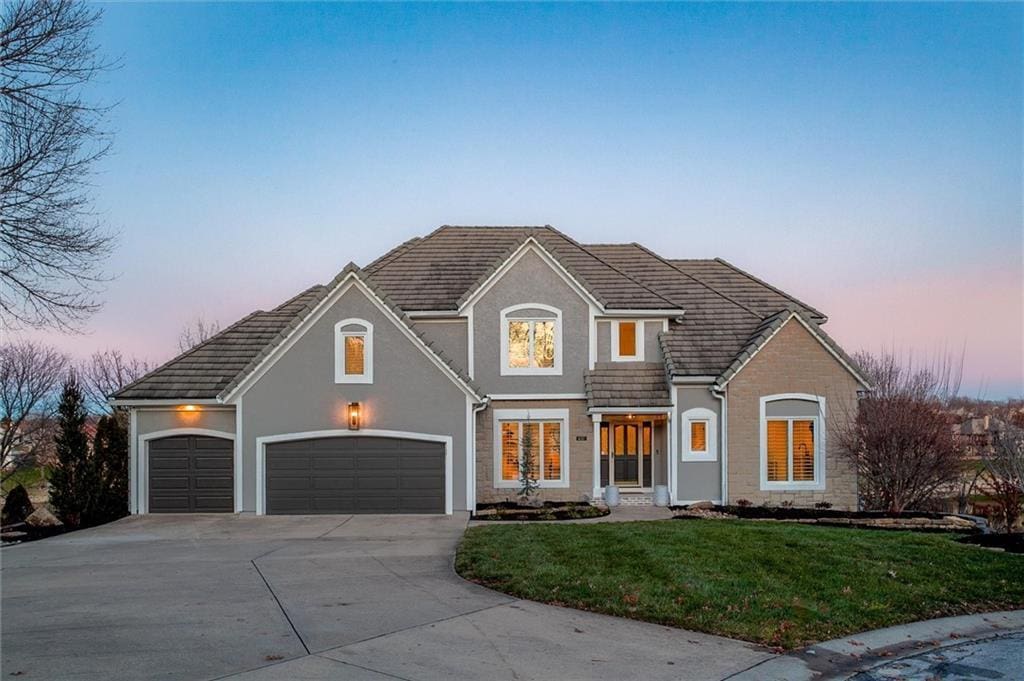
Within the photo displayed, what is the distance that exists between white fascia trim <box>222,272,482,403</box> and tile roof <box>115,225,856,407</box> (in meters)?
0.10

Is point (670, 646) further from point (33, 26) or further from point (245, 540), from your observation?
point (33, 26)

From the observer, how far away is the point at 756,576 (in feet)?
33.2

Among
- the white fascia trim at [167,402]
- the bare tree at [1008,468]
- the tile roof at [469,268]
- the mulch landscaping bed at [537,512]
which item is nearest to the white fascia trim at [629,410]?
the mulch landscaping bed at [537,512]

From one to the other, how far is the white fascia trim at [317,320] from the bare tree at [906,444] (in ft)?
32.2

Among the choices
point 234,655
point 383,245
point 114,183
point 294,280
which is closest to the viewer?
point 234,655

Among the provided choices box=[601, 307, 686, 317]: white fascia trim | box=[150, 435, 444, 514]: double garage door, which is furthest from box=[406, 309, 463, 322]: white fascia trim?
box=[601, 307, 686, 317]: white fascia trim

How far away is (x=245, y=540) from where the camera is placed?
14648 millimetres

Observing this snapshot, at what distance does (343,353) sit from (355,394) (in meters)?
1.04

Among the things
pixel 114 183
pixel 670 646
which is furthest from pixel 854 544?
pixel 114 183

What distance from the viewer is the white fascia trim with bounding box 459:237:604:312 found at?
20.4 metres

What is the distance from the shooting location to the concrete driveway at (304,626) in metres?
6.93

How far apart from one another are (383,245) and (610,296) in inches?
415

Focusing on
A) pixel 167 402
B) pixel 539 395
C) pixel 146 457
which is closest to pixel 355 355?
pixel 167 402

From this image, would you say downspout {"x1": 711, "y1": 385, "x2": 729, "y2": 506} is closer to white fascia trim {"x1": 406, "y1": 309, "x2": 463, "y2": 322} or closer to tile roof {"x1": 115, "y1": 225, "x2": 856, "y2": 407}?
tile roof {"x1": 115, "y1": 225, "x2": 856, "y2": 407}
